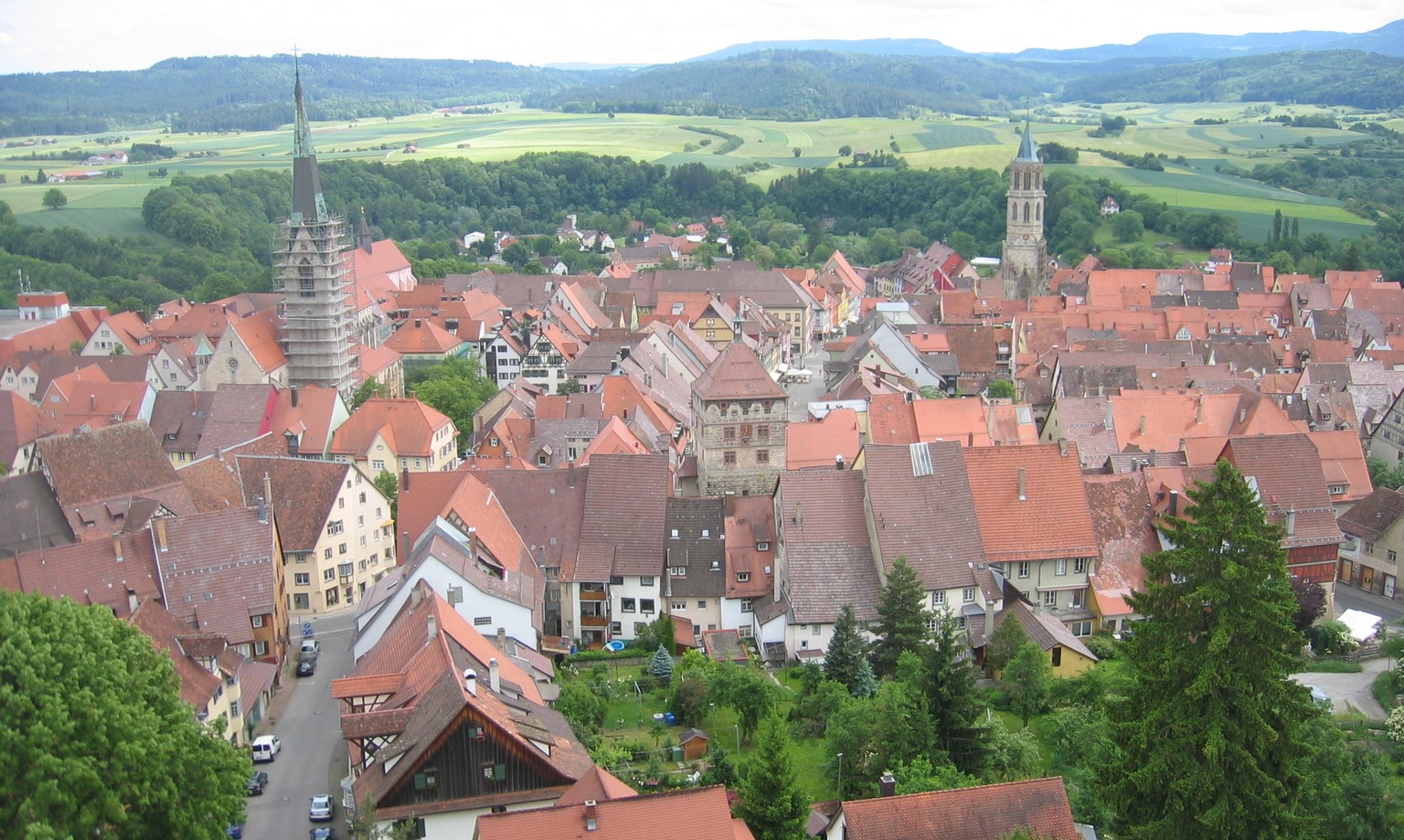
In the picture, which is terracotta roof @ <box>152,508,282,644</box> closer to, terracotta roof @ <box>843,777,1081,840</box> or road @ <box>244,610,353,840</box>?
road @ <box>244,610,353,840</box>

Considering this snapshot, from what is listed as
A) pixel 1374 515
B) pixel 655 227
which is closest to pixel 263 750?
pixel 1374 515

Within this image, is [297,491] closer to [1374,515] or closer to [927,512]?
[927,512]

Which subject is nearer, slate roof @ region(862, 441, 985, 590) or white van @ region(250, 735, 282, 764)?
white van @ region(250, 735, 282, 764)

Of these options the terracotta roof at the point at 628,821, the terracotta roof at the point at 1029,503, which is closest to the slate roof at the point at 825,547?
the terracotta roof at the point at 1029,503

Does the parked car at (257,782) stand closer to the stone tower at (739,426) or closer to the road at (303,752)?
the road at (303,752)

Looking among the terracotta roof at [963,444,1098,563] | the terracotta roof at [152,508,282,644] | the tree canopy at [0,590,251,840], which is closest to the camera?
the tree canopy at [0,590,251,840]

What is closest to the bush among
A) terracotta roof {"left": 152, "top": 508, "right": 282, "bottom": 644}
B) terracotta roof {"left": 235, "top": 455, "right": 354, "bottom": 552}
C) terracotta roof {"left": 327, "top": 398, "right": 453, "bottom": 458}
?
terracotta roof {"left": 152, "top": 508, "right": 282, "bottom": 644}
